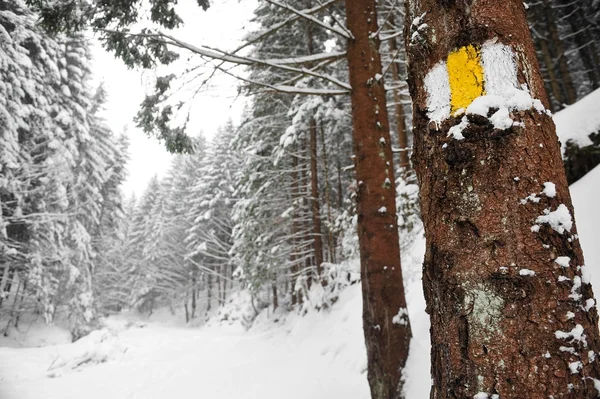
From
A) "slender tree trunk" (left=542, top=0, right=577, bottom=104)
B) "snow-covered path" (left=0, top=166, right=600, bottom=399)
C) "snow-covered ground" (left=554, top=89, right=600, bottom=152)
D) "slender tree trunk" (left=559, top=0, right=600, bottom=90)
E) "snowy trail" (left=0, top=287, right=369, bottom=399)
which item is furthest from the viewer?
"slender tree trunk" (left=559, top=0, right=600, bottom=90)

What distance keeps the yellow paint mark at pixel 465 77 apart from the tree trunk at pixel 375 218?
9.22 feet

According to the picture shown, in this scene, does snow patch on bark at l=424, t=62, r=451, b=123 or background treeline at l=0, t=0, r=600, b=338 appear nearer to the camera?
snow patch on bark at l=424, t=62, r=451, b=123

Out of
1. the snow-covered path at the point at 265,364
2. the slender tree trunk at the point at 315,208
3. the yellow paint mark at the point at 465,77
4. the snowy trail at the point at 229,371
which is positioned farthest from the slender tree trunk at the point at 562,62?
the yellow paint mark at the point at 465,77

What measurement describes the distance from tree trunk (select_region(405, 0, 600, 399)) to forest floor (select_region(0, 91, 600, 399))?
2.19 metres

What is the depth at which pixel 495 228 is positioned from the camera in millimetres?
871

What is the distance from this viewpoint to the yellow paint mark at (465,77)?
0.96 meters

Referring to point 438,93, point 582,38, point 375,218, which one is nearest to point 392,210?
point 375,218

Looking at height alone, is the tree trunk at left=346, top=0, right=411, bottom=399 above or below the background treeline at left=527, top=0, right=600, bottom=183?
below

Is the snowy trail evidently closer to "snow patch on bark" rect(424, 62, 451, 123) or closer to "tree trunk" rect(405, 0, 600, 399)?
"tree trunk" rect(405, 0, 600, 399)

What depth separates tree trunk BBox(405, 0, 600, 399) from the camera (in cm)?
80

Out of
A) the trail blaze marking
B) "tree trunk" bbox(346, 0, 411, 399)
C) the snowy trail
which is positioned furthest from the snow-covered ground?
the trail blaze marking

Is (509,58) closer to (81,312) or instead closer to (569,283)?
(569,283)

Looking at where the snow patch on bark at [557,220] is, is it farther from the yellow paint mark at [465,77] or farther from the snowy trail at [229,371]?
the snowy trail at [229,371]

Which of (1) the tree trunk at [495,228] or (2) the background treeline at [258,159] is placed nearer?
(1) the tree trunk at [495,228]
